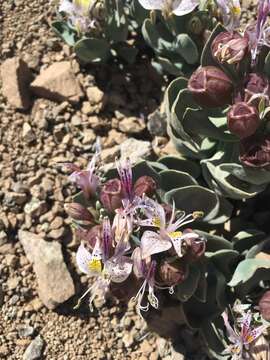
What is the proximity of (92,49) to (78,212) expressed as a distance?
957 millimetres

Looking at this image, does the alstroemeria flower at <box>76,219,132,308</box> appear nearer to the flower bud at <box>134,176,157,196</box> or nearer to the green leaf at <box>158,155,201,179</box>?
the flower bud at <box>134,176,157,196</box>

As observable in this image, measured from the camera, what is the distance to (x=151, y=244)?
7.54 feet

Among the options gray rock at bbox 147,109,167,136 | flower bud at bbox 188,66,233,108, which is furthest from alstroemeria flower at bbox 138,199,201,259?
gray rock at bbox 147,109,167,136

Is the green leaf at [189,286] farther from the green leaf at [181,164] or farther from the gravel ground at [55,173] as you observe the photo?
the green leaf at [181,164]

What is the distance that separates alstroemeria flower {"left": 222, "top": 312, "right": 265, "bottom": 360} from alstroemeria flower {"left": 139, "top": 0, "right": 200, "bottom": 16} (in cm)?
128

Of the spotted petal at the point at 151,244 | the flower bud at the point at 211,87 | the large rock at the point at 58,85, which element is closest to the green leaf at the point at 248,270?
the spotted petal at the point at 151,244

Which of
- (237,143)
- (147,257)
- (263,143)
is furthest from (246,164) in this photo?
(147,257)

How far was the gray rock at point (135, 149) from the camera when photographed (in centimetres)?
301

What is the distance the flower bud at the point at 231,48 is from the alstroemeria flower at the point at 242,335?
0.95 m

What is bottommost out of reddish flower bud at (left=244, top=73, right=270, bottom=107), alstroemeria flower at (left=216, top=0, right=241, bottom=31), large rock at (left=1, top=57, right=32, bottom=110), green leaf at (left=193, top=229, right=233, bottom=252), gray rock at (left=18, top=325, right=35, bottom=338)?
gray rock at (left=18, top=325, right=35, bottom=338)

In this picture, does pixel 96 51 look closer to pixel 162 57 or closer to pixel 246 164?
pixel 162 57

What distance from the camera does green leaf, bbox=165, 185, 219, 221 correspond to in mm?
2635

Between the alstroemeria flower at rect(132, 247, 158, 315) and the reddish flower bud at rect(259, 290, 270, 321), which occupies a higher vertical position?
the alstroemeria flower at rect(132, 247, 158, 315)

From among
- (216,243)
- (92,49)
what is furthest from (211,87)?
(92,49)
